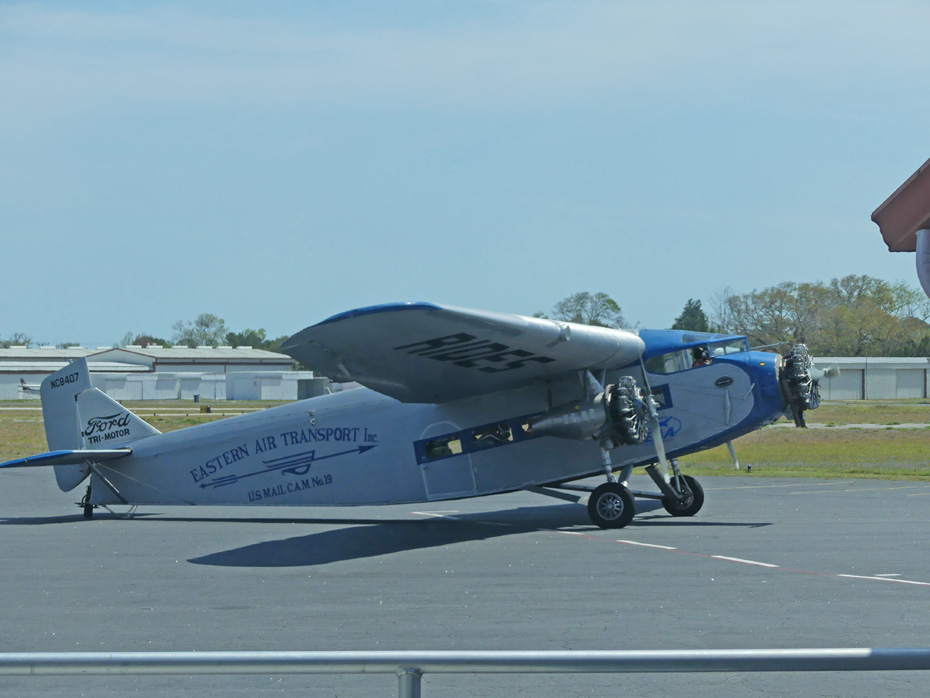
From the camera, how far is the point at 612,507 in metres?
15.5

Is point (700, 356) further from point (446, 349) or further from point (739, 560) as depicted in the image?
point (446, 349)

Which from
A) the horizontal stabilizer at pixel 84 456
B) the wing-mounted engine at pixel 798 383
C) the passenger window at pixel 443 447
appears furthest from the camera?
the horizontal stabilizer at pixel 84 456

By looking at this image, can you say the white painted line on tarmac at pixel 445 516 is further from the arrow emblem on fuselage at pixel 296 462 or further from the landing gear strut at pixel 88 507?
the landing gear strut at pixel 88 507

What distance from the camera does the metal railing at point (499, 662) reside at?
337cm

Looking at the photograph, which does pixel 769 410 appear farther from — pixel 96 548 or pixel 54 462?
pixel 54 462

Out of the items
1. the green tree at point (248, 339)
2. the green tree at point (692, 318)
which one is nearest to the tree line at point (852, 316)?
the green tree at point (692, 318)

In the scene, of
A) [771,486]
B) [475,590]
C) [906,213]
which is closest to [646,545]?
[475,590]

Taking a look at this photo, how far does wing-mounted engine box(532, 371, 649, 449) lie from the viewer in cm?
1486

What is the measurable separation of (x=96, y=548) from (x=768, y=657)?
12657 mm

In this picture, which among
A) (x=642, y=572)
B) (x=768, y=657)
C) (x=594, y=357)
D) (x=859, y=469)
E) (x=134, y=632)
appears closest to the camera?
(x=768, y=657)

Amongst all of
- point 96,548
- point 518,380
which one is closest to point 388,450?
point 518,380

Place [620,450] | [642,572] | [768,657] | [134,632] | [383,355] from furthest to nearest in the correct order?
[620,450] → [383,355] → [642,572] → [134,632] → [768,657]

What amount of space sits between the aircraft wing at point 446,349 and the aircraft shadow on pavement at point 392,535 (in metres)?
2.28

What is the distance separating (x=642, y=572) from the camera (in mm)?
11352
